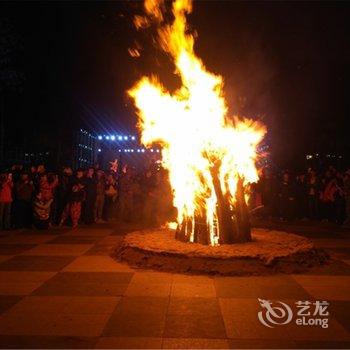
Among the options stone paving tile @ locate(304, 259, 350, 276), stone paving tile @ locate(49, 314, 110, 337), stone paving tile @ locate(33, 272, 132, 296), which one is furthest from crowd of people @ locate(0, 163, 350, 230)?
stone paving tile @ locate(49, 314, 110, 337)

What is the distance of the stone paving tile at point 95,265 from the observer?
847 centimetres

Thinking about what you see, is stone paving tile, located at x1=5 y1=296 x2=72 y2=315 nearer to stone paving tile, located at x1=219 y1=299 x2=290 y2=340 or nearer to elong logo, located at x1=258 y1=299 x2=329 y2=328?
stone paving tile, located at x1=219 y1=299 x2=290 y2=340

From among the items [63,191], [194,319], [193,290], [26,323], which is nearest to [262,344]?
[194,319]

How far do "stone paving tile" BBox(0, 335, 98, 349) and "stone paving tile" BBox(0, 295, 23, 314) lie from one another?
1.09 m

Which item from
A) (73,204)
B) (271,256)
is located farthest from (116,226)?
(271,256)

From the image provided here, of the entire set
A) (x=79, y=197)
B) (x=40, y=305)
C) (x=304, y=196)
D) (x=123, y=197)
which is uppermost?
(x=304, y=196)

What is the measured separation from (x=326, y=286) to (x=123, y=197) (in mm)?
10132

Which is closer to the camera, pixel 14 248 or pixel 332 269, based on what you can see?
pixel 332 269

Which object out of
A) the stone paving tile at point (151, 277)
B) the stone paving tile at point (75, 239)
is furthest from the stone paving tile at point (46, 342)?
the stone paving tile at point (75, 239)

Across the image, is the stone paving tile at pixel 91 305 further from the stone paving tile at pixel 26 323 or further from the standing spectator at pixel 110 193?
the standing spectator at pixel 110 193

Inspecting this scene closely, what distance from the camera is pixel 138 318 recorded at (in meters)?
5.72

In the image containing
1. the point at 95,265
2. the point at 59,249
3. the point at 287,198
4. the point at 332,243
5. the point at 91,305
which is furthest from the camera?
the point at 287,198

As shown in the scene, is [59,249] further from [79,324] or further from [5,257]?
[79,324]

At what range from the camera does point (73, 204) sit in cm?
1462
